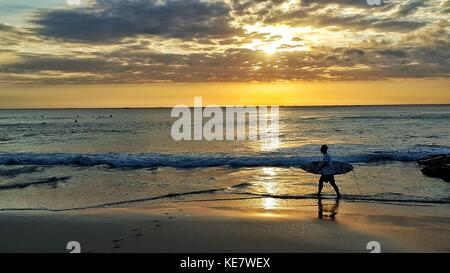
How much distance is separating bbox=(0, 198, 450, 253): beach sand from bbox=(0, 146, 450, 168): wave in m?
12.0

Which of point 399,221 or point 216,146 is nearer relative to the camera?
point 399,221

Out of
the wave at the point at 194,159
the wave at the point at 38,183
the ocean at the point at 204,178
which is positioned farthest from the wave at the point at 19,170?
the wave at the point at 38,183

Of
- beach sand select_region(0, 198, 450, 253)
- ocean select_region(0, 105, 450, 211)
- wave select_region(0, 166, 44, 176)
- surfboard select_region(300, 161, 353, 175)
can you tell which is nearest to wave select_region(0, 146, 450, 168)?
ocean select_region(0, 105, 450, 211)

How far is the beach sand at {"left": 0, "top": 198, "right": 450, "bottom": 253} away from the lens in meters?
8.15

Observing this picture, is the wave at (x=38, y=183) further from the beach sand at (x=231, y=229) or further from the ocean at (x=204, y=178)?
the beach sand at (x=231, y=229)

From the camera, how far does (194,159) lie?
2583 cm

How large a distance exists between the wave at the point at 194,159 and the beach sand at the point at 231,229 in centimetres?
1203

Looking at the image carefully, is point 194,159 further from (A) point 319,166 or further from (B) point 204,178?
(A) point 319,166

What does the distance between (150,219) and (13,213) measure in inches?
168
